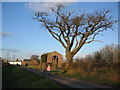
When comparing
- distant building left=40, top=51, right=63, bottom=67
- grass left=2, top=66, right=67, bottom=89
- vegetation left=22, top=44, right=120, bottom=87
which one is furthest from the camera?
distant building left=40, top=51, right=63, bottom=67

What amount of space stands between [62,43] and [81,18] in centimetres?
600

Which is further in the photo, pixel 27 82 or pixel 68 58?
pixel 68 58

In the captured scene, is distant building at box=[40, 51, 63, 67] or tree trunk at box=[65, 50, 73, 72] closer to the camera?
tree trunk at box=[65, 50, 73, 72]

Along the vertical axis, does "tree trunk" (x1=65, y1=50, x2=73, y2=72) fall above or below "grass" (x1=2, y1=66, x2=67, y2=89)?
above

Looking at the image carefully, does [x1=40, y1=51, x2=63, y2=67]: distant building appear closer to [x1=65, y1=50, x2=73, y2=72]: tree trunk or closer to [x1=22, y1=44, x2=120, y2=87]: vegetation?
[x1=65, y1=50, x2=73, y2=72]: tree trunk

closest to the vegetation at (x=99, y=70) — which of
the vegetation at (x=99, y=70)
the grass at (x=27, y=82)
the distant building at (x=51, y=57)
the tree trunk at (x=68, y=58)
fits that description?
the vegetation at (x=99, y=70)

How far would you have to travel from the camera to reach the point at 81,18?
30500 mm

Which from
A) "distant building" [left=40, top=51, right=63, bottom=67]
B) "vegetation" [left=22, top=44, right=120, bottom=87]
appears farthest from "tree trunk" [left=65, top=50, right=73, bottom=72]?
"distant building" [left=40, top=51, right=63, bottom=67]

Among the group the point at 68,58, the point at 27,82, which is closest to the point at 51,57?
the point at 68,58

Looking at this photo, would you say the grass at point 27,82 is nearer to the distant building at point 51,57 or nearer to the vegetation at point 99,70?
the vegetation at point 99,70

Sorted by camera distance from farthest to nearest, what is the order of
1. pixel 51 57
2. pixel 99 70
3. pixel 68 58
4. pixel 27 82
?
pixel 51 57, pixel 68 58, pixel 99 70, pixel 27 82

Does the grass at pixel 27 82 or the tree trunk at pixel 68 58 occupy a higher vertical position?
the tree trunk at pixel 68 58

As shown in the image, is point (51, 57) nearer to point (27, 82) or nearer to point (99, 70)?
point (99, 70)

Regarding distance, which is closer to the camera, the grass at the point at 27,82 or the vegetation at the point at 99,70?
the grass at the point at 27,82
